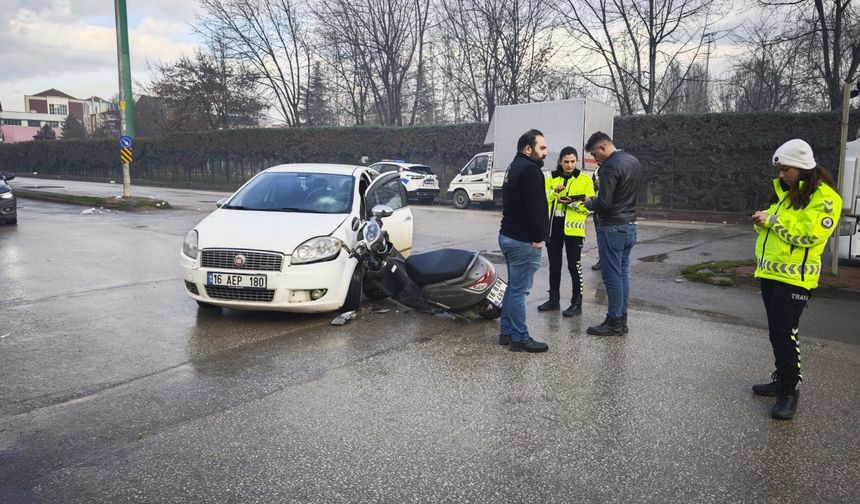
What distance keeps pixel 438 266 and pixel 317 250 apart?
1263 millimetres

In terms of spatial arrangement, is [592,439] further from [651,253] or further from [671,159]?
[671,159]

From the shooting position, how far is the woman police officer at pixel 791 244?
13.6 ft

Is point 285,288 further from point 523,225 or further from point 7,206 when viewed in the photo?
point 7,206

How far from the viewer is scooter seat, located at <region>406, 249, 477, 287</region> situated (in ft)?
21.8

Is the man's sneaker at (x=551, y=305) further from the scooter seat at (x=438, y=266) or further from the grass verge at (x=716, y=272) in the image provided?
the grass verge at (x=716, y=272)

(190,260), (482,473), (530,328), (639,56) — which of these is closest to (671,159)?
(639,56)

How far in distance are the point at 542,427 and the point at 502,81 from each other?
28.3 m

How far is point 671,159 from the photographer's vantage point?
22.3 m

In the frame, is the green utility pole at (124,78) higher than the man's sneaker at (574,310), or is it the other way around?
the green utility pole at (124,78)

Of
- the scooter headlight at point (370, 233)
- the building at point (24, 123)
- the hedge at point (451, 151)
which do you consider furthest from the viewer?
the building at point (24, 123)

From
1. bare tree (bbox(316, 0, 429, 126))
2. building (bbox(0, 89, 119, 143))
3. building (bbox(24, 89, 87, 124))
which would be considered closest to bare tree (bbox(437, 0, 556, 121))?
bare tree (bbox(316, 0, 429, 126))

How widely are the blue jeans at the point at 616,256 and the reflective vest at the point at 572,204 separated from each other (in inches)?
40.6

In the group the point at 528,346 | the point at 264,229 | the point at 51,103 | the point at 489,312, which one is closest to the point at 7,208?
the point at 264,229

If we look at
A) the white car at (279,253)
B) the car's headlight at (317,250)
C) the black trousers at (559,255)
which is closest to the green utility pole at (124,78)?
the white car at (279,253)
